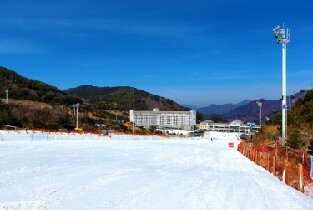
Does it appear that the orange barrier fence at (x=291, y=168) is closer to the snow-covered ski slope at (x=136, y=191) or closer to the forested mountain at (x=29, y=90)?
the snow-covered ski slope at (x=136, y=191)

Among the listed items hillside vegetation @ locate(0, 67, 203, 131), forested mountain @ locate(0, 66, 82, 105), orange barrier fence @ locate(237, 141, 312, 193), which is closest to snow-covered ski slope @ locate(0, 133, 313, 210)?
orange barrier fence @ locate(237, 141, 312, 193)

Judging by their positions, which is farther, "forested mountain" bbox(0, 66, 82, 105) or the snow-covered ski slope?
"forested mountain" bbox(0, 66, 82, 105)

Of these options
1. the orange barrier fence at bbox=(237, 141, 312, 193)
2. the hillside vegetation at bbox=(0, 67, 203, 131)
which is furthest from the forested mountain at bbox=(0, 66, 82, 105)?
the orange barrier fence at bbox=(237, 141, 312, 193)

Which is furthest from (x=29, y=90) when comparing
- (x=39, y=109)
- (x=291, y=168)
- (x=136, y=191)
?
(x=136, y=191)

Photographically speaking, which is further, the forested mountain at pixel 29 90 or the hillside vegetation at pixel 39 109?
the forested mountain at pixel 29 90

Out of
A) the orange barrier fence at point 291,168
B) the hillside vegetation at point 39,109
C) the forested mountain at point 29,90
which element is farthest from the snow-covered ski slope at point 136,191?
the forested mountain at point 29,90

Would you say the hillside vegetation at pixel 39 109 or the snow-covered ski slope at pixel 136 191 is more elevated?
the hillside vegetation at pixel 39 109

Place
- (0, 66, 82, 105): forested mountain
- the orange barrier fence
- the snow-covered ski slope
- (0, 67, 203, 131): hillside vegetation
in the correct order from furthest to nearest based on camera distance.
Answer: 1. (0, 66, 82, 105): forested mountain
2. (0, 67, 203, 131): hillside vegetation
3. the orange barrier fence
4. the snow-covered ski slope

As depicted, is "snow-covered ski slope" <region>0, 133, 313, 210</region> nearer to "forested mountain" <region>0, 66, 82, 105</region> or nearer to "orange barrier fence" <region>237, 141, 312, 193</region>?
"orange barrier fence" <region>237, 141, 312, 193</region>

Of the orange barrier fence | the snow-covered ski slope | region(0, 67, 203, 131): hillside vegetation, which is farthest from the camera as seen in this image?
region(0, 67, 203, 131): hillside vegetation

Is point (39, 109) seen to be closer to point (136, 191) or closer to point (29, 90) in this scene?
point (29, 90)

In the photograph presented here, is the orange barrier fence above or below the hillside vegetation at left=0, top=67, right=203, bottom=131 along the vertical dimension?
below

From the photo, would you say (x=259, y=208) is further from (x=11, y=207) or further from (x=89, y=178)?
(x=89, y=178)

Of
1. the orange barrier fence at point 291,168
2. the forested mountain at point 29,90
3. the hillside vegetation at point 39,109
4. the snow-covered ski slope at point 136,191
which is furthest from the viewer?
the forested mountain at point 29,90
